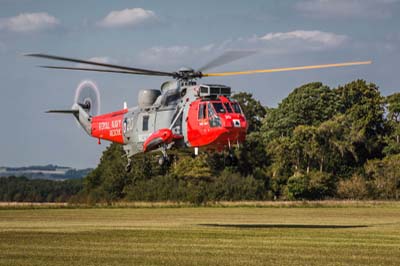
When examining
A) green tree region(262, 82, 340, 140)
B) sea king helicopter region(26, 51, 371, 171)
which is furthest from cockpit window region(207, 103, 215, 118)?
green tree region(262, 82, 340, 140)

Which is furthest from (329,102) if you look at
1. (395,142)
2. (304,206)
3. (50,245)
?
(50,245)

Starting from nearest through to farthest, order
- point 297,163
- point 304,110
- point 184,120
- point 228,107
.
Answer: point 228,107 < point 184,120 < point 297,163 < point 304,110

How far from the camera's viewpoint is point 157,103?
43.0 m

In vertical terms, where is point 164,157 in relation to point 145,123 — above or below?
below

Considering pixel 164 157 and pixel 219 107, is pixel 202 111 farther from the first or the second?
pixel 164 157

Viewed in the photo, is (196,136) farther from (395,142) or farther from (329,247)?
(395,142)

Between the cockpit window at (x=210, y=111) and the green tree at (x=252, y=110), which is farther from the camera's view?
the green tree at (x=252, y=110)

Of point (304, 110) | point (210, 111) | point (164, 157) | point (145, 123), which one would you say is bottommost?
point (164, 157)

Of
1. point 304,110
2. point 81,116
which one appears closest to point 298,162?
point 304,110

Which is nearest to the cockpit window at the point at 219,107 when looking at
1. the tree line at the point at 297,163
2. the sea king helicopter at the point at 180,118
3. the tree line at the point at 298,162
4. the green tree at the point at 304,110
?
the sea king helicopter at the point at 180,118

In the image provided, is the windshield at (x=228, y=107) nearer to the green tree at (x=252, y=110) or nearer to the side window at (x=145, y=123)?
the side window at (x=145, y=123)

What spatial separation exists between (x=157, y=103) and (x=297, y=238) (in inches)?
358

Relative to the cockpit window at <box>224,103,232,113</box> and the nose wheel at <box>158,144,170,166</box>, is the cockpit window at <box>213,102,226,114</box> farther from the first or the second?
the nose wheel at <box>158,144,170,166</box>

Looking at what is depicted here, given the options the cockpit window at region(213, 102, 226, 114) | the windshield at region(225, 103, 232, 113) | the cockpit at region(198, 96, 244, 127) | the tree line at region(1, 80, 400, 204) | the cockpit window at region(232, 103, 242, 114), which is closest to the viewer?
the cockpit at region(198, 96, 244, 127)
